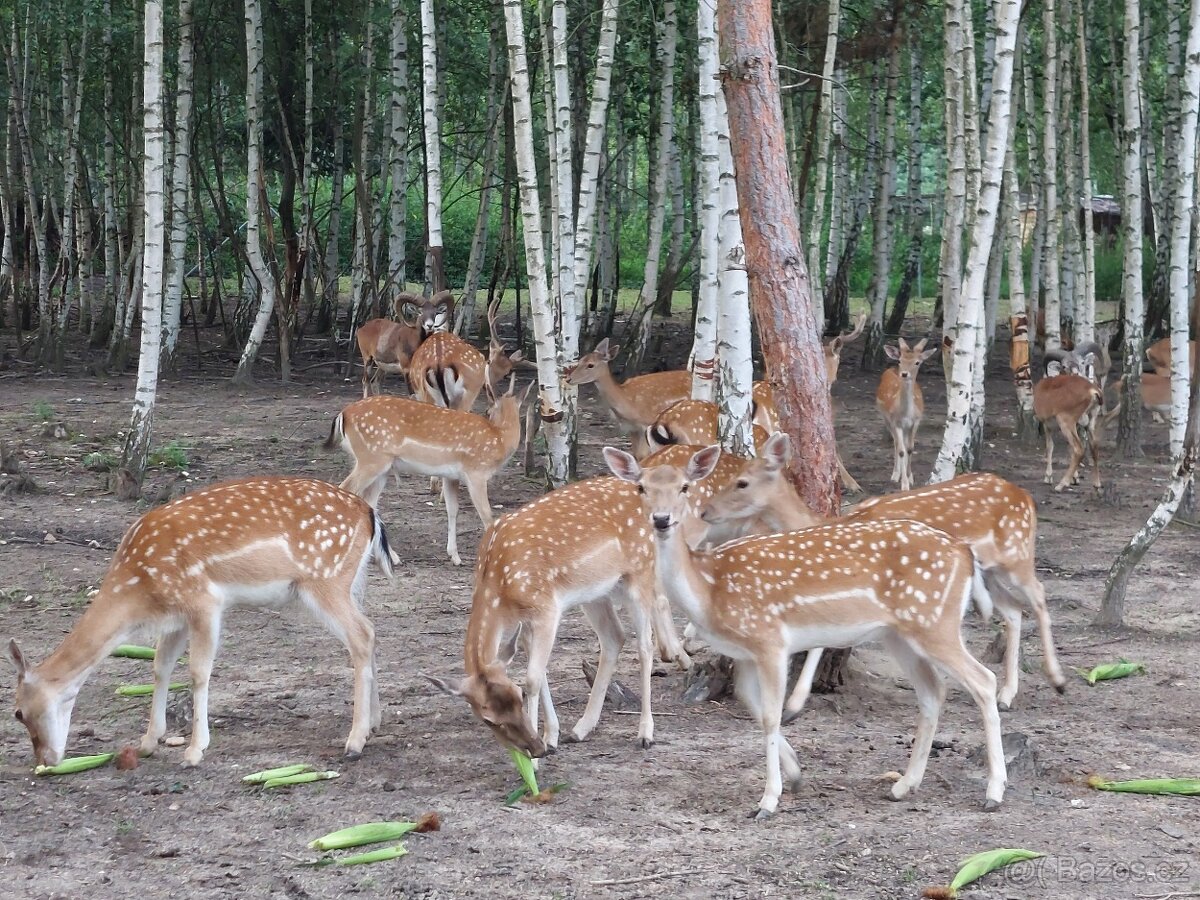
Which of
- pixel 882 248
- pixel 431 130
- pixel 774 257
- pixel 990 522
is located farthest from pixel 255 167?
pixel 990 522

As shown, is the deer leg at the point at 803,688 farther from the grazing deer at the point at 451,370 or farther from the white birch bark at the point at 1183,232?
the grazing deer at the point at 451,370

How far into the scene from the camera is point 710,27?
10.0 metres

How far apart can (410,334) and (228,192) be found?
14401mm

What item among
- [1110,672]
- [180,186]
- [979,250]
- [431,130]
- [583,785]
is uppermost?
[431,130]

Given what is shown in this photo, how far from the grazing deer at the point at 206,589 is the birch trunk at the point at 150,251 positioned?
15.0 ft

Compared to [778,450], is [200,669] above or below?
below

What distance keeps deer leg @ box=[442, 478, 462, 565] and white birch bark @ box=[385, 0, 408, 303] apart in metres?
7.50

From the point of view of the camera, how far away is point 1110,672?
6938 mm

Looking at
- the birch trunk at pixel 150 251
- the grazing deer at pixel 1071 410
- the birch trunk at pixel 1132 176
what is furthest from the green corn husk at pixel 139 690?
the birch trunk at pixel 1132 176

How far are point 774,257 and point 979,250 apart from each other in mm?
2851

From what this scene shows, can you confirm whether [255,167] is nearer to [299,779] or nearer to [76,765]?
[76,765]

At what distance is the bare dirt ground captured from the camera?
467 centimetres

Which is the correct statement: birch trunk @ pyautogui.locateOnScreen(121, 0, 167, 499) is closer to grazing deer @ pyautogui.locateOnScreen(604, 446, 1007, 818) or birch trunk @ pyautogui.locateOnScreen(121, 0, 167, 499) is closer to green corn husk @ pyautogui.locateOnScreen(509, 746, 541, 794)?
green corn husk @ pyautogui.locateOnScreen(509, 746, 541, 794)

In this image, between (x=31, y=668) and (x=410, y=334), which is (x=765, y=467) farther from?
(x=410, y=334)
